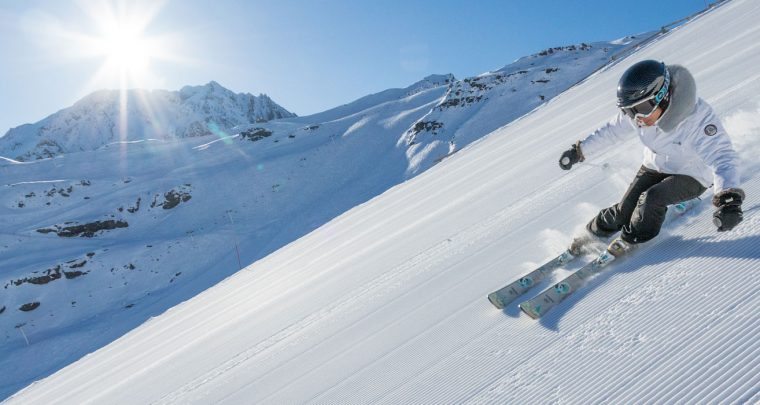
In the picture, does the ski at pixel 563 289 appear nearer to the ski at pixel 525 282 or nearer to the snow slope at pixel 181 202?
the ski at pixel 525 282

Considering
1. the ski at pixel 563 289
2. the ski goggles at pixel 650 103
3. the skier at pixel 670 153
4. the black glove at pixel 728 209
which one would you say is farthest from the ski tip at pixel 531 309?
the ski goggles at pixel 650 103

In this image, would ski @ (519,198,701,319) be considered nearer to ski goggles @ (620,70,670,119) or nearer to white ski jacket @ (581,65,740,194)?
white ski jacket @ (581,65,740,194)

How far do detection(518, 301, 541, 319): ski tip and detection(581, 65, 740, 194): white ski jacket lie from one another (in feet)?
4.73

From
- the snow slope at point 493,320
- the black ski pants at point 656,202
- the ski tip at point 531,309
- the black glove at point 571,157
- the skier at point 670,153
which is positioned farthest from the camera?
the black glove at point 571,157

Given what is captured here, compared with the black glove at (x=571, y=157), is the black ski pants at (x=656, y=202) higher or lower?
lower

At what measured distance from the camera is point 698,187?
2.96 meters

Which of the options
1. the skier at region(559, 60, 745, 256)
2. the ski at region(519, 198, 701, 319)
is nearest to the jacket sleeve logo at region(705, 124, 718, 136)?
the skier at region(559, 60, 745, 256)

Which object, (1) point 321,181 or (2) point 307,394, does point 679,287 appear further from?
(1) point 321,181

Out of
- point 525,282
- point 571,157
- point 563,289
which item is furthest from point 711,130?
point 525,282

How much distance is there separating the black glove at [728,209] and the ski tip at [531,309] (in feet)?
4.09

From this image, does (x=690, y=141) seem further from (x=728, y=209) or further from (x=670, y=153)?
(x=728, y=209)

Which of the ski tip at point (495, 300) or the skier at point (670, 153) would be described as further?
the ski tip at point (495, 300)

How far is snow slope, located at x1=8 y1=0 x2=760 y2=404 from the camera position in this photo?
6.61 feet

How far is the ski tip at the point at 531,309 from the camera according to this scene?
2744 mm
